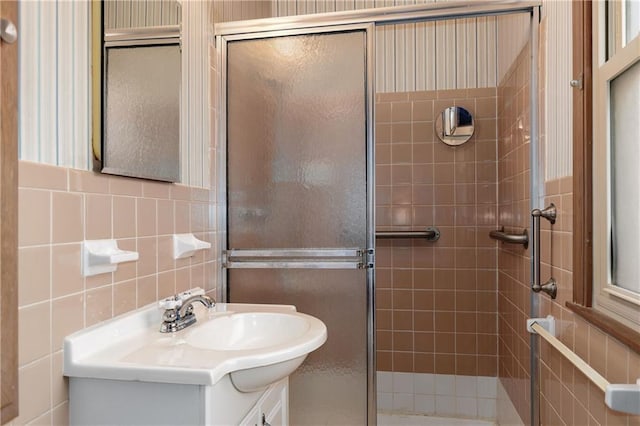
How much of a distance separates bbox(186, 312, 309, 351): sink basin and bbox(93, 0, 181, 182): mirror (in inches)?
20.5

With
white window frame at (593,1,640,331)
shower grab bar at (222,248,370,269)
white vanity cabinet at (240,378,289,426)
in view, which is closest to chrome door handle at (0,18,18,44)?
white vanity cabinet at (240,378,289,426)

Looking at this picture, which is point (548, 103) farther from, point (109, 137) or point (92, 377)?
point (92, 377)

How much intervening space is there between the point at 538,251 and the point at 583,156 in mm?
571

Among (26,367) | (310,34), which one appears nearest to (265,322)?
(26,367)

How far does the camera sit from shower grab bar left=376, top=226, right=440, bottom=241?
2.50 m

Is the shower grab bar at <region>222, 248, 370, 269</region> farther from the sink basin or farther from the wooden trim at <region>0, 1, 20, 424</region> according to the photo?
the wooden trim at <region>0, 1, 20, 424</region>

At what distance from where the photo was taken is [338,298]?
1.72m

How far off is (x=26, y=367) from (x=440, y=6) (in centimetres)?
179

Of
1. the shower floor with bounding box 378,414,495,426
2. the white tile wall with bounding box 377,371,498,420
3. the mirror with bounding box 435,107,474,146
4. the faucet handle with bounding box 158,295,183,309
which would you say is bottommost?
the shower floor with bounding box 378,414,495,426

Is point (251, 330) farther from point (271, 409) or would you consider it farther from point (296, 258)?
point (296, 258)

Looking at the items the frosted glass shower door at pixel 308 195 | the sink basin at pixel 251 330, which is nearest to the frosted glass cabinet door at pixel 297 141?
the frosted glass shower door at pixel 308 195

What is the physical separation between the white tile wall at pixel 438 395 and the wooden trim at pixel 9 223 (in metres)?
2.22

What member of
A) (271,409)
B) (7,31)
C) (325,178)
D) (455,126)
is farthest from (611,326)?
(455,126)

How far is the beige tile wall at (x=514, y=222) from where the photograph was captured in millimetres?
1837
